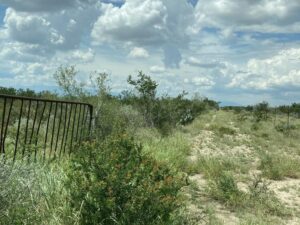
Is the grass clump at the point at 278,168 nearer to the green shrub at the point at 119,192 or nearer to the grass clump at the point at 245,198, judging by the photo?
→ the grass clump at the point at 245,198

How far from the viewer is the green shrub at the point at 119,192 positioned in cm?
539

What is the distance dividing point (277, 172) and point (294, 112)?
158 ft

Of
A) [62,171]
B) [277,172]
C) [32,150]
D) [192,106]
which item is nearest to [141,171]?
[62,171]

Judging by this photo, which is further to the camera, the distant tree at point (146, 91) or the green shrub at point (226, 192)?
the distant tree at point (146, 91)

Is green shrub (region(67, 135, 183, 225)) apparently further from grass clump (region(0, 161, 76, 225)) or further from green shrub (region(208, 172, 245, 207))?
green shrub (region(208, 172, 245, 207))

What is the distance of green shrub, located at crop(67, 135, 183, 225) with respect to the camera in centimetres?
539

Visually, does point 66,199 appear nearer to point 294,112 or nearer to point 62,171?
point 62,171

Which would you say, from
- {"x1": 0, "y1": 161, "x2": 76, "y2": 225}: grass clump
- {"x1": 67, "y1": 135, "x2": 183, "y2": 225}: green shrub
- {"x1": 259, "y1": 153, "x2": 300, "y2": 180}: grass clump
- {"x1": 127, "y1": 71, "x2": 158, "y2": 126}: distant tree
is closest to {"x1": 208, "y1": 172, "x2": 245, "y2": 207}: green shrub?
{"x1": 67, "y1": 135, "x2": 183, "y2": 225}: green shrub

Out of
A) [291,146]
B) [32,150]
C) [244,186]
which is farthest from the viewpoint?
[291,146]

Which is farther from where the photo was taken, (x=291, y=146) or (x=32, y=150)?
(x=291, y=146)

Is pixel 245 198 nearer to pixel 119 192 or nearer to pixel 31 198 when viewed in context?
pixel 119 192

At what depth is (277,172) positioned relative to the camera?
12.4 m

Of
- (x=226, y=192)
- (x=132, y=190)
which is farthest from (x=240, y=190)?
(x=132, y=190)

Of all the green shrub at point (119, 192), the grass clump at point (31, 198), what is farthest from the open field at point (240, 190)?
the grass clump at point (31, 198)
